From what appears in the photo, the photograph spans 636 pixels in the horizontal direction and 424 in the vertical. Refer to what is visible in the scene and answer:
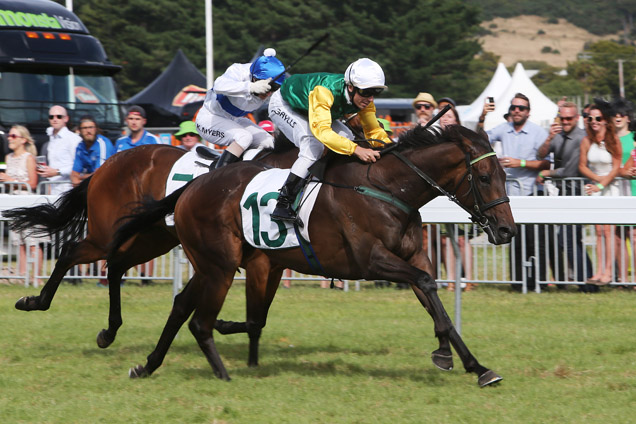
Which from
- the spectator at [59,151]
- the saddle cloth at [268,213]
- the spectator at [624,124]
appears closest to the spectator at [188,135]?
the spectator at [59,151]

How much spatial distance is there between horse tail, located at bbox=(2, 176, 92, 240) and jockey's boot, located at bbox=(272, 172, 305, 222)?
2.39 m

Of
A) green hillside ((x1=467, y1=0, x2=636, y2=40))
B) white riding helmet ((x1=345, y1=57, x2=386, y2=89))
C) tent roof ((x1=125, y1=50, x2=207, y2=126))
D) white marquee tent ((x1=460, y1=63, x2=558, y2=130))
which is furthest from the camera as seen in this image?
green hillside ((x1=467, y1=0, x2=636, y2=40))

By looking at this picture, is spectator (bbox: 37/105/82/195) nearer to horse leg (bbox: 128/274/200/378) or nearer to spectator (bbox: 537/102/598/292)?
horse leg (bbox: 128/274/200/378)

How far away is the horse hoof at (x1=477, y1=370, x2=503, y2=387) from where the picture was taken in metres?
5.48

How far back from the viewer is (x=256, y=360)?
655 centimetres

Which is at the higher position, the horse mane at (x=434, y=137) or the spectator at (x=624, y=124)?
the spectator at (x=624, y=124)

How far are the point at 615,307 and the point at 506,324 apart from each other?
1.29 m

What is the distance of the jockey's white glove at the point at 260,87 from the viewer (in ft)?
22.3

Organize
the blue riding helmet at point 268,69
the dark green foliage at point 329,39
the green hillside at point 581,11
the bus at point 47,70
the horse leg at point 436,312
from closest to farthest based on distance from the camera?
the horse leg at point 436,312, the blue riding helmet at point 268,69, the bus at point 47,70, the dark green foliage at point 329,39, the green hillside at point 581,11

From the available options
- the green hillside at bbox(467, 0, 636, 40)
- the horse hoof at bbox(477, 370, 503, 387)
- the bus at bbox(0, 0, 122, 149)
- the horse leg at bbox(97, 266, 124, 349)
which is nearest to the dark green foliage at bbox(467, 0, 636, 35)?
the green hillside at bbox(467, 0, 636, 40)

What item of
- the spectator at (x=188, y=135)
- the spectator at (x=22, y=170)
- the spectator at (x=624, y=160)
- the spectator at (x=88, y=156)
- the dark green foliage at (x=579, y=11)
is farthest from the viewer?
the dark green foliage at (x=579, y=11)

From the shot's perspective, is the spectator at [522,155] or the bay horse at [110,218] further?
the spectator at [522,155]

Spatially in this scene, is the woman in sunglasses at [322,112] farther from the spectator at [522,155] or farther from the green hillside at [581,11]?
the green hillside at [581,11]

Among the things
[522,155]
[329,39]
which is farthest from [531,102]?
[329,39]
